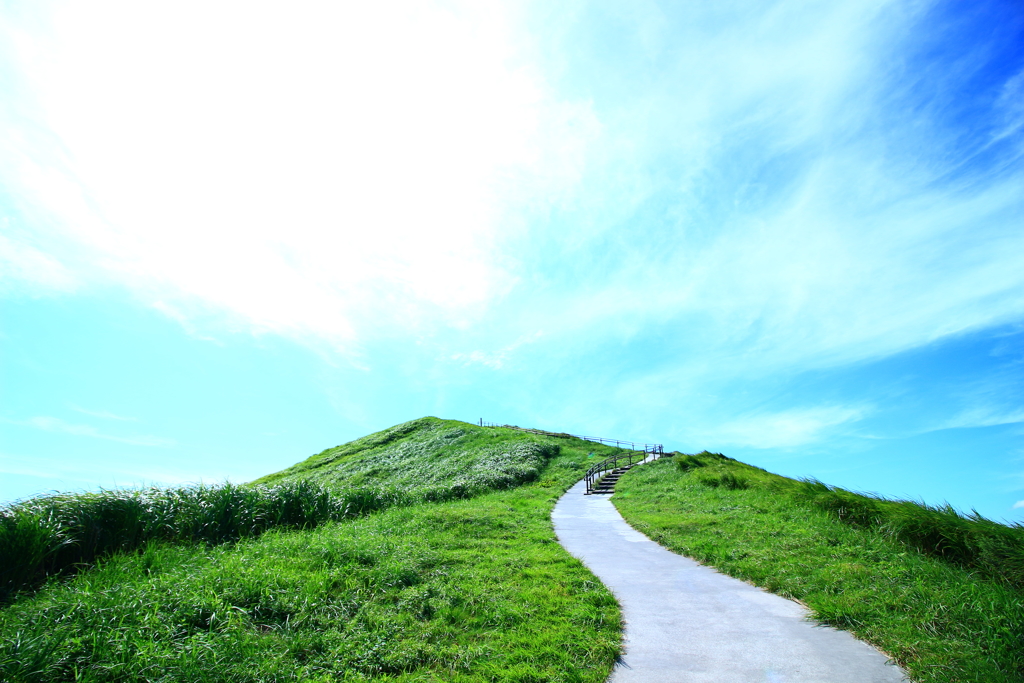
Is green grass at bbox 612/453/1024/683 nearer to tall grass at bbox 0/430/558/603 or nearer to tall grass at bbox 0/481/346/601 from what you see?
tall grass at bbox 0/430/558/603

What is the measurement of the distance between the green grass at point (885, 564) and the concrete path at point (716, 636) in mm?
411

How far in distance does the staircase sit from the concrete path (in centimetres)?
1618

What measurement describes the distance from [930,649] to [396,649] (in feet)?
20.3

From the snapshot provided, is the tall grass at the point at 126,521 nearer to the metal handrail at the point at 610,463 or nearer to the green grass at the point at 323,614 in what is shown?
the green grass at the point at 323,614

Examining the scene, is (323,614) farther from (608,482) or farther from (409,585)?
(608,482)

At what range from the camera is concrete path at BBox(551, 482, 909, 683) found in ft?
17.6

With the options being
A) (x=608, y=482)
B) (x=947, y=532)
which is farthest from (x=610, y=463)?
(x=947, y=532)

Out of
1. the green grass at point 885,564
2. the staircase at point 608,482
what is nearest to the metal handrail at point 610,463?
the staircase at point 608,482

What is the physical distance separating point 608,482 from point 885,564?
2036 cm

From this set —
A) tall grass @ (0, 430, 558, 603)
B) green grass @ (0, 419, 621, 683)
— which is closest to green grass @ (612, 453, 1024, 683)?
green grass @ (0, 419, 621, 683)

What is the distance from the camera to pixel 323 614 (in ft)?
22.1

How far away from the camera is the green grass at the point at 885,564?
5.73 meters

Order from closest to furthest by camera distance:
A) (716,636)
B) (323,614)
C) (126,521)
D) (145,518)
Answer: (716,636), (323,614), (126,521), (145,518)

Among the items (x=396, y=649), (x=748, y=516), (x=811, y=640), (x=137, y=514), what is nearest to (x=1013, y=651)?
(x=811, y=640)
